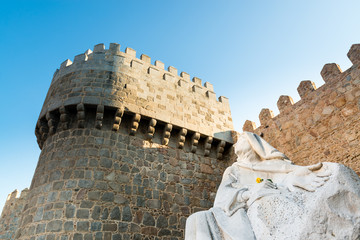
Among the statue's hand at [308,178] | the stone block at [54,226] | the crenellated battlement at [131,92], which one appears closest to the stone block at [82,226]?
the stone block at [54,226]

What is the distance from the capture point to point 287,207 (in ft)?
5.89

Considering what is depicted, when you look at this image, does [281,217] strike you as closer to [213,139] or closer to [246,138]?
[246,138]

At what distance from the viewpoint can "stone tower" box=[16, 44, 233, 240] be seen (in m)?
5.39

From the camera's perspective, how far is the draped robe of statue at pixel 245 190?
1965mm

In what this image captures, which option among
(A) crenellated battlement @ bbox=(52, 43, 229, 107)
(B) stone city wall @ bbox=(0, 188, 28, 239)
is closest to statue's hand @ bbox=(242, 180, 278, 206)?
(A) crenellated battlement @ bbox=(52, 43, 229, 107)

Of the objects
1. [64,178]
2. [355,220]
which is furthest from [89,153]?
[355,220]

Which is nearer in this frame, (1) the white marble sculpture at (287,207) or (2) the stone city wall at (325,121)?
(1) the white marble sculpture at (287,207)

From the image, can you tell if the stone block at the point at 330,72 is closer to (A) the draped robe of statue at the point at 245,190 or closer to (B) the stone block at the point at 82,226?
(A) the draped robe of statue at the point at 245,190

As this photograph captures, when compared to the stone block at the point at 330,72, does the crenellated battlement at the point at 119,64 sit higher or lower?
higher

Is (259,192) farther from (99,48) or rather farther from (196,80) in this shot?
(196,80)

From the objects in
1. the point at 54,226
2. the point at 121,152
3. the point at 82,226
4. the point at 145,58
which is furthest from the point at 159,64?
the point at 54,226

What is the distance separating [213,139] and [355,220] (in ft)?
21.1

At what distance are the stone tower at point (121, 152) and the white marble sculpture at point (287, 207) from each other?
12.6 ft

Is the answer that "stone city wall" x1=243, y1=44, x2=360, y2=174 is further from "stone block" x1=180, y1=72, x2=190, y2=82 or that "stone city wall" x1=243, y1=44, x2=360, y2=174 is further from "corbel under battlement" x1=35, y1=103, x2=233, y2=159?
"stone block" x1=180, y1=72, x2=190, y2=82
